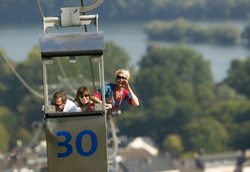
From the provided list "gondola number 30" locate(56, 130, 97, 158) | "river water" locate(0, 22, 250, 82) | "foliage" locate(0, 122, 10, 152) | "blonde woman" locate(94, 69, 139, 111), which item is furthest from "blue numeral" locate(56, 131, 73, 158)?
"river water" locate(0, 22, 250, 82)

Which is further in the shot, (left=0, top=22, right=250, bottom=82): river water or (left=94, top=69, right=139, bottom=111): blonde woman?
(left=0, top=22, right=250, bottom=82): river water

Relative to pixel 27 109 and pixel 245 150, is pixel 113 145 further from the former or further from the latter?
pixel 27 109

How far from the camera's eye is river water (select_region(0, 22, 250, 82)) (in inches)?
5901

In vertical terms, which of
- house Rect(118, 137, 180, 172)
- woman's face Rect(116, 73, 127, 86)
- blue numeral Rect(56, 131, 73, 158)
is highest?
house Rect(118, 137, 180, 172)

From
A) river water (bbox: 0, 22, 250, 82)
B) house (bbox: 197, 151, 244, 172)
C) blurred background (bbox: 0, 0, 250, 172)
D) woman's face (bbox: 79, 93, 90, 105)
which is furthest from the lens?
river water (bbox: 0, 22, 250, 82)

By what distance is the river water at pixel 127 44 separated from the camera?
150 meters

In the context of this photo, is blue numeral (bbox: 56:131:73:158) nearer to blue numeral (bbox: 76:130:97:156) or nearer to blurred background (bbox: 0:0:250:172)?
blue numeral (bbox: 76:130:97:156)

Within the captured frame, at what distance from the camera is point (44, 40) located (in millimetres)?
12422

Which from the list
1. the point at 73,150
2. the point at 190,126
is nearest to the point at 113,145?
the point at 73,150

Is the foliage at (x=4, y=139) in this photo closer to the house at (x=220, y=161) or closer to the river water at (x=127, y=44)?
the house at (x=220, y=161)

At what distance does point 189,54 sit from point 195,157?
40.2 m

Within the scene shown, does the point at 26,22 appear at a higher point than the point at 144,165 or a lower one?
higher

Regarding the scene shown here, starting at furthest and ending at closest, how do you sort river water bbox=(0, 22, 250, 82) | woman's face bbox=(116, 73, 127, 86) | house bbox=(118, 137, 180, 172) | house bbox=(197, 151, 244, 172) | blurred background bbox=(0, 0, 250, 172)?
river water bbox=(0, 22, 250, 82) < blurred background bbox=(0, 0, 250, 172) < house bbox=(197, 151, 244, 172) < house bbox=(118, 137, 180, 172) < woman's face bbox=(116, 73, 127, 86)

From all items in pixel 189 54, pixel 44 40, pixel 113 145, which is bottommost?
pixel 44 40
